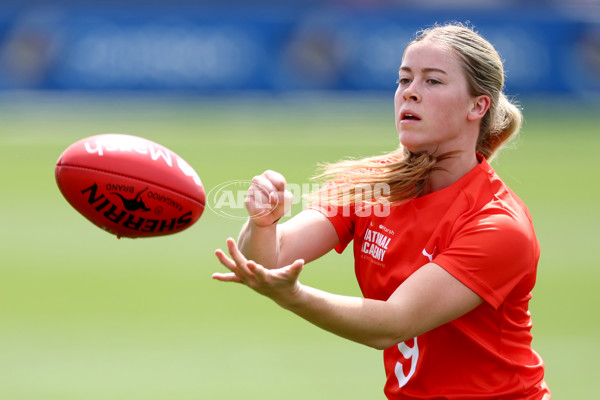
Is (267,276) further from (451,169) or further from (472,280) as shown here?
(451,169)

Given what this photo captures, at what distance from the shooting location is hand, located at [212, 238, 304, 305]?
298 cm

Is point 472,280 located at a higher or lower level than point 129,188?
lower

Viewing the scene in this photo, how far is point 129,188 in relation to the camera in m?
3.71

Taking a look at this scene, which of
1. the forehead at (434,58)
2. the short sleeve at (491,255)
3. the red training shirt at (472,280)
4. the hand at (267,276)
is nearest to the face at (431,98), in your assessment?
the forehead at (434,58)

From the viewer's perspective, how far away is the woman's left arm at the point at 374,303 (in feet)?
10.00

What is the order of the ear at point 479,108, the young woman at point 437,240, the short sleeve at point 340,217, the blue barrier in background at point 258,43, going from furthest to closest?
the blue barrier in background at point 258,43 < the short sleeve at point 340,217 < the ear at point 479,108 < the young woman at point 437,240

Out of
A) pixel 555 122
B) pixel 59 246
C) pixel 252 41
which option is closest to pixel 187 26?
pixel 252 41

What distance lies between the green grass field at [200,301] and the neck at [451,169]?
2275 millimetres

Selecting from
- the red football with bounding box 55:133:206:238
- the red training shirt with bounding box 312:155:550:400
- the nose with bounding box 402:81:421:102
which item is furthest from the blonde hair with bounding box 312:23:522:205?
the red football with bounding box 55:133:206:238

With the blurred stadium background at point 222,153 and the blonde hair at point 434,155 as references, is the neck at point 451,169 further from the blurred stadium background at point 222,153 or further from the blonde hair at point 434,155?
the blurred stadium background at point 222,153

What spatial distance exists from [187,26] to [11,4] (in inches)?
156

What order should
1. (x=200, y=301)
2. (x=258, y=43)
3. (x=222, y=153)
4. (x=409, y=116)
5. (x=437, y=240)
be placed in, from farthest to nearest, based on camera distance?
1. (x=258, y=43)
2. (x=222, y=153)
3. (x=200, y=301)
4. (x=409, y=116)
5. (x=437, y=240)

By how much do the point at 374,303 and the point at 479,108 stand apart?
1040 millimetres

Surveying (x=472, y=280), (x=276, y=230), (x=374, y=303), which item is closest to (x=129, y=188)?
(x=276, y=230)
